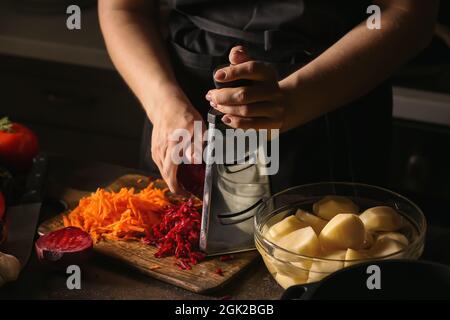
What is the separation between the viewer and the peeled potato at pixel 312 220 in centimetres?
113

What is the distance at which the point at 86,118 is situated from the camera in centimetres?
237

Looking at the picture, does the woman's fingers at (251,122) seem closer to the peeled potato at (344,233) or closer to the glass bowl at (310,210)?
the glass bowl at (310,210)

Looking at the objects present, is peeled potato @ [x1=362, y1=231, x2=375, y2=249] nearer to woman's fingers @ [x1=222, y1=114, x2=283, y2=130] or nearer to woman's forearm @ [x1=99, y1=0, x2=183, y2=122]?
woman's fingers @ [x1=222, y1=114, x2=283, y2=130]

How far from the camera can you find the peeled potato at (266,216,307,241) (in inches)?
43.1

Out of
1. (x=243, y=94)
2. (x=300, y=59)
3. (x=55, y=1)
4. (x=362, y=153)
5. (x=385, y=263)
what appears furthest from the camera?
(x=55, y=1)

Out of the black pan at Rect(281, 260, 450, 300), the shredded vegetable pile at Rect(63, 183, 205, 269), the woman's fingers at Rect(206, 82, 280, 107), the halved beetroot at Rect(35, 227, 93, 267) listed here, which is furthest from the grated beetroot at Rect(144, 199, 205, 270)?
the black pan at Rect(281, 260, 450, 300)

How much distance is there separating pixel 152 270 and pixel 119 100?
4.03 ft

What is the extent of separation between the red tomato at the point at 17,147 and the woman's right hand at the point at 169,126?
339mm

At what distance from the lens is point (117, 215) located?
1.30 m

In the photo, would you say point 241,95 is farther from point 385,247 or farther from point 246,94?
point 385,247

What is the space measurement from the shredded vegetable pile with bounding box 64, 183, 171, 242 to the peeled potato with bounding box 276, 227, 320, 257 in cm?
31

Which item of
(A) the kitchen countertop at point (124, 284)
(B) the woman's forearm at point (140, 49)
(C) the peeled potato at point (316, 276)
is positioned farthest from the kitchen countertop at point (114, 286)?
(B) the woman's forearm at point (140, 49)

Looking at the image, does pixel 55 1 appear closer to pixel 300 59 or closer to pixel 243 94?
pixel 300 59
